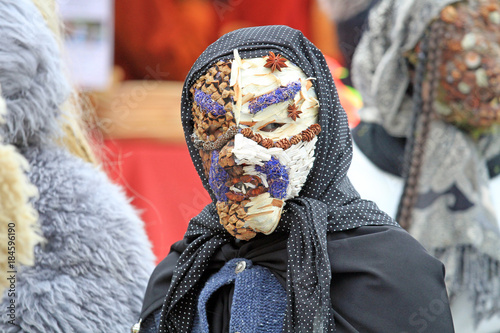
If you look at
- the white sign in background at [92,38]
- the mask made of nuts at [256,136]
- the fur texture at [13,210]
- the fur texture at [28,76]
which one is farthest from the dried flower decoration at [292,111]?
the white sign in background at [92,38]

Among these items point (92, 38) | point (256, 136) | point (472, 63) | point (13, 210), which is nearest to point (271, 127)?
point (256, 136)

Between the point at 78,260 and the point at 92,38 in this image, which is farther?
the point at 92,38

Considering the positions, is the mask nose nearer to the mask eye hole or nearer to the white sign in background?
the mask eye hole

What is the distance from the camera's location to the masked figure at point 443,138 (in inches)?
73.7

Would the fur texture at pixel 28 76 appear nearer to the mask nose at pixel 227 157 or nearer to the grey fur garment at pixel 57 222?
the grey fur garment at pixel 57 222

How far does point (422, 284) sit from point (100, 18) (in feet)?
5.93

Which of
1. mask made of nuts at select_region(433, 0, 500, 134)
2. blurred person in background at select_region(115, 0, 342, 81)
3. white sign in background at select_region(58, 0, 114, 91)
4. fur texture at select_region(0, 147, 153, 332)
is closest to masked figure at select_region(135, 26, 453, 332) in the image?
fur texture at select_region(0, 147, 153, 332)

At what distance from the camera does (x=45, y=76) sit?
1404mm

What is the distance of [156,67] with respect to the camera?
2.81 metres

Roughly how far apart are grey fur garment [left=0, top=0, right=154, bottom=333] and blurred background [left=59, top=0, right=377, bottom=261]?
21.0 inches

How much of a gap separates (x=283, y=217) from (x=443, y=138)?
3.48 ft

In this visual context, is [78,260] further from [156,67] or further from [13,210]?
[156,67]

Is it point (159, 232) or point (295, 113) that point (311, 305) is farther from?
point (159, 232)

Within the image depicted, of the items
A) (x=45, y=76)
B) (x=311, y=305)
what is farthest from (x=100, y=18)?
(x=311, y=305)
